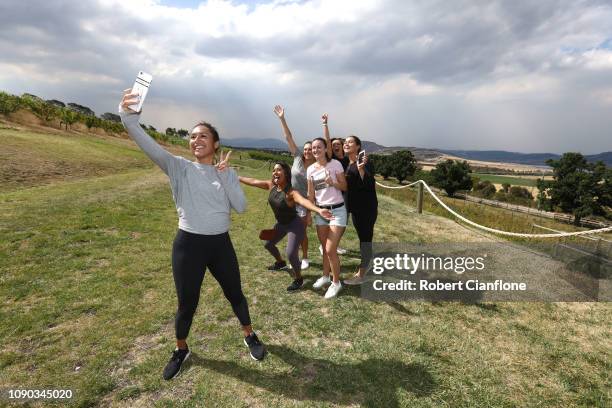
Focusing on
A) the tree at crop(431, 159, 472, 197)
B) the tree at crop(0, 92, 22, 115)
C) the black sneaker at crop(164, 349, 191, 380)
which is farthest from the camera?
the tree at crop(431, 159, 472, 197)

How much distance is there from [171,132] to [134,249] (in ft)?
397

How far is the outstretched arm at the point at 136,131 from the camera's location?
2.57m

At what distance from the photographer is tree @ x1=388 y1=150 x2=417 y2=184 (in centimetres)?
9238

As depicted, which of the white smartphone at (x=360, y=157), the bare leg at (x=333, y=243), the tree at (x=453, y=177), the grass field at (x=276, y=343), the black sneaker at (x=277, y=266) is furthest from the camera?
the tree at (x=453, y=177)

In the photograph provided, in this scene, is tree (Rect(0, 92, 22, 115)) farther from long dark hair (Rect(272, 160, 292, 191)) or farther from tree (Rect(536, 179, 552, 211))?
tree (Rect(536, 179, 552, 211))

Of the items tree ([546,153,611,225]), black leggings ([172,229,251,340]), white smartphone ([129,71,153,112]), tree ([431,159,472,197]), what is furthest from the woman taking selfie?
tree ([431,159,472,197])

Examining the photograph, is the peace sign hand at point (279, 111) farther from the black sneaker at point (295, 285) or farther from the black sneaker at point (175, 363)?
the black sneaker at point (175, 363)

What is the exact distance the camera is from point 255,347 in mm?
3672

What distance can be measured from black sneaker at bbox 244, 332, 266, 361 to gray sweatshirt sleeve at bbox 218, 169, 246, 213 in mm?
1656

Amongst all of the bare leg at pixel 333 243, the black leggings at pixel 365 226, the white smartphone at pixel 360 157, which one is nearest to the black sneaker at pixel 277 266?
the bare leg at pixel 333 243

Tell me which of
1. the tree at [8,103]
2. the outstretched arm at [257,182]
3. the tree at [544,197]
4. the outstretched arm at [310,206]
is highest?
the tree at [8,103]

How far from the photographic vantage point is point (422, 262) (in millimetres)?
6691

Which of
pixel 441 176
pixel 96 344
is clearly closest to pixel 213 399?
pixel 96 344

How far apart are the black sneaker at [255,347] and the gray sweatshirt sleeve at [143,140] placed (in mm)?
2187
